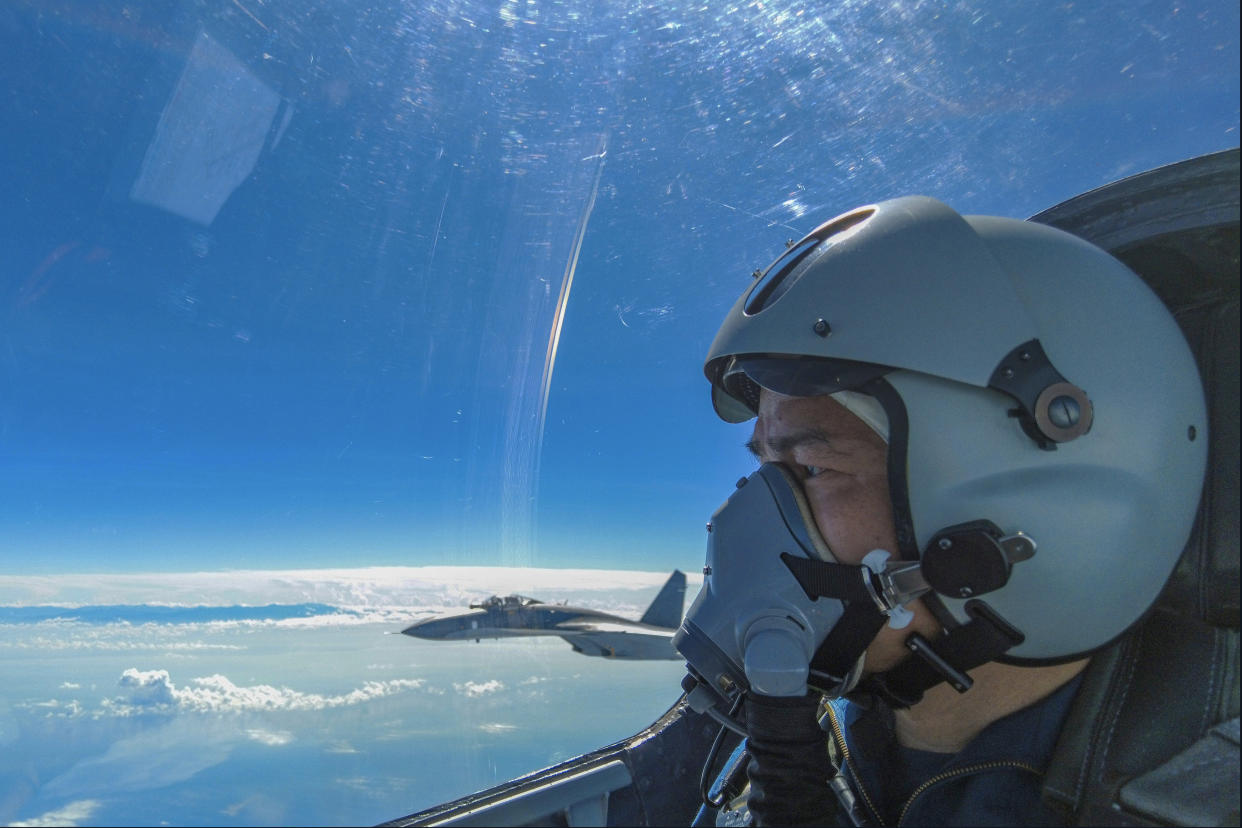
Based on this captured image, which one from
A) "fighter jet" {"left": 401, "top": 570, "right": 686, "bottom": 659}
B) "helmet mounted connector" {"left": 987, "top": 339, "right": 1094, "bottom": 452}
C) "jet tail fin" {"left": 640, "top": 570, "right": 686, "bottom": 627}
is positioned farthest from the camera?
"jet tail fin" {"left": 640, "top": 570, "right": 686, "bottom": 627}

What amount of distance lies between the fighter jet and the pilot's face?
20619mm

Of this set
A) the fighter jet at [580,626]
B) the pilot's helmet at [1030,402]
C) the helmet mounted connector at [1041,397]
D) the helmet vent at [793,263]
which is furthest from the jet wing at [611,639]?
the helmet mounted connector at [1041,397]

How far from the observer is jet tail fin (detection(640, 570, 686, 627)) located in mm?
24594

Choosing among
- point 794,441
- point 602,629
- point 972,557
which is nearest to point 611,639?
point 602,629

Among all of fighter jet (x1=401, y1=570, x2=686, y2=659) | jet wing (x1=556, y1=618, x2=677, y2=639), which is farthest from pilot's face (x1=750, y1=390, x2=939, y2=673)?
jet wing (x1=556, y1=618, x2=677, y2=639)

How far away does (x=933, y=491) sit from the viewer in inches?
45.3

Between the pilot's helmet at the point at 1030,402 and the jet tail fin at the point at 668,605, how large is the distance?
918 inches

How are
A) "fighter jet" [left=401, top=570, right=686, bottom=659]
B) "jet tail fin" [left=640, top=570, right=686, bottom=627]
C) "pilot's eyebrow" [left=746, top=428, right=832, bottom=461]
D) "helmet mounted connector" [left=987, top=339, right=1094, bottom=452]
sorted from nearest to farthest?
"helmet mounted connector" [left=987, top=339, right=1094, bottom=452] → "pilot's eyebrow" [left=746, top=428, right=832, bottom=461] → "fighter jet" [left=401, top=570, right=686, bottom=659] → "jet tail fin" [left=640, top=570, right=686, bottom=627]

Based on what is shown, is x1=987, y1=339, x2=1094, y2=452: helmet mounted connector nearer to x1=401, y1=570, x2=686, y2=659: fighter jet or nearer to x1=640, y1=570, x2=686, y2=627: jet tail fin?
x1=401, y1=570, x2=686, y2=659: fighter jet

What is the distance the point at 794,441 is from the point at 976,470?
31cm

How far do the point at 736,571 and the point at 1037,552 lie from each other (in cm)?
46

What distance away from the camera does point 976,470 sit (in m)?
1.13

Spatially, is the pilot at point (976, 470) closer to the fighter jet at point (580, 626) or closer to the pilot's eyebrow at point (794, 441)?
the pilot's eyebrow at point (794, 441)

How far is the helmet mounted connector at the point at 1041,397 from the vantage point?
1074mm
